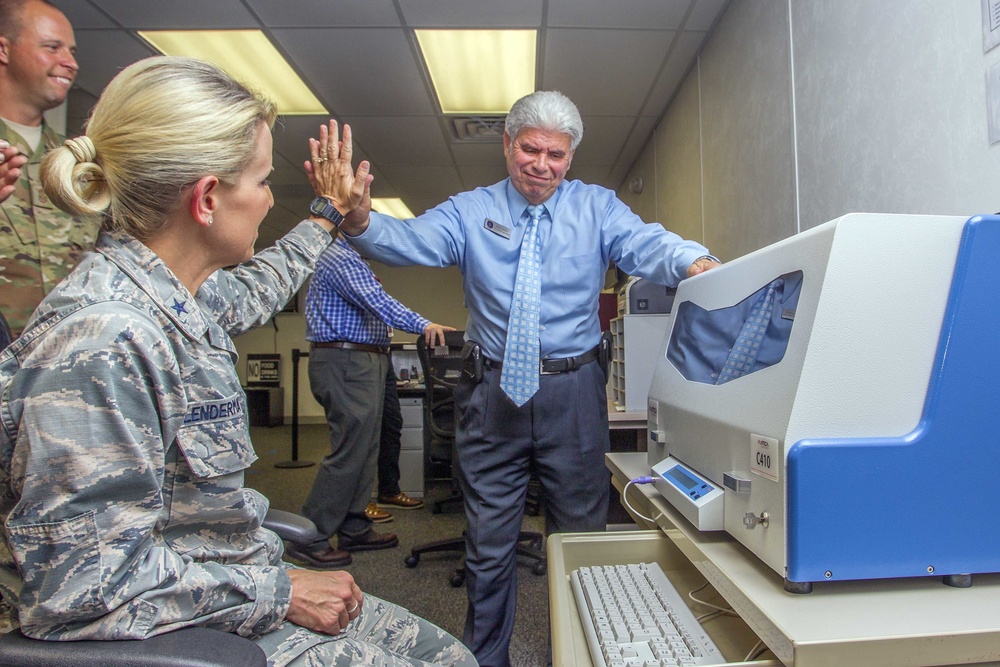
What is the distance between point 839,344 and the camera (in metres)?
0.60

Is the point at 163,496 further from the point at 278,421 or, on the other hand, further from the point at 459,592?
the point at 278,421

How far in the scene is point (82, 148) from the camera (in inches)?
27.6

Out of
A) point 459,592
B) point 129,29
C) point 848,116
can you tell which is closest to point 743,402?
point 848,116

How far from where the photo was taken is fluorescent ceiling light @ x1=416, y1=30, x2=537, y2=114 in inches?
109

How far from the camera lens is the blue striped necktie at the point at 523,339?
4.28 ft

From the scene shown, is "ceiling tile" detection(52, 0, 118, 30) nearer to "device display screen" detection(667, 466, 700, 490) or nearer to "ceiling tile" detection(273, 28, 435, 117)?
"ceiling tile" detection(273, 28, 435, 117)

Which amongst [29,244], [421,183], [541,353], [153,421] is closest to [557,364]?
[541,353]

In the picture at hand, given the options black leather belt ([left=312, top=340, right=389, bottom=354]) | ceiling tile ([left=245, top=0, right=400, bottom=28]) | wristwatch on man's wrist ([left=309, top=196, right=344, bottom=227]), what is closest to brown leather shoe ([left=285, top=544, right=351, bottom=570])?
black leather belt ([left=312, top=340, right=389, bottom=354])

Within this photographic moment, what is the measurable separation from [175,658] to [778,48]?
2.29 m

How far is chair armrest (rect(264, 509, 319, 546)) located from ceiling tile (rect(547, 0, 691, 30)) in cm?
232

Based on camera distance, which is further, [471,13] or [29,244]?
[471,13]

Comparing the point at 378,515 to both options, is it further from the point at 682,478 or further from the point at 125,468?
the point at 125,468

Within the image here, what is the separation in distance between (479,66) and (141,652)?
3.04 metres

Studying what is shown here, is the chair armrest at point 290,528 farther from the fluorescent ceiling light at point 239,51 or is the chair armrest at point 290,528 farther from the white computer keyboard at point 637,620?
the fluorescent ceiling light at point 239,51
